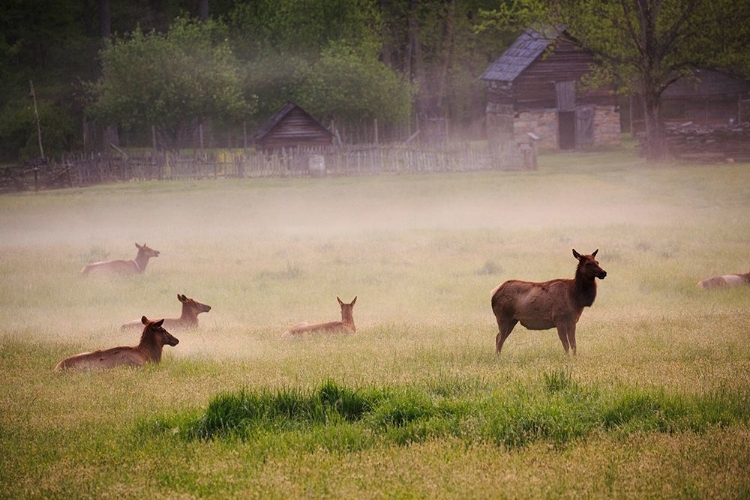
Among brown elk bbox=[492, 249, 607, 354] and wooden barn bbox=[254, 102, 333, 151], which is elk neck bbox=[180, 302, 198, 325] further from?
wooden barn bbox=[254, 102, 333, 151]

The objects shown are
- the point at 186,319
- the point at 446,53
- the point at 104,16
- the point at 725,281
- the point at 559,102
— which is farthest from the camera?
the point at 446,53

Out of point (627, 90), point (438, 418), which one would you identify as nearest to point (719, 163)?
point (627, 90)

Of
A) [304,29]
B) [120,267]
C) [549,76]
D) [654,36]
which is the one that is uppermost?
[304,29]

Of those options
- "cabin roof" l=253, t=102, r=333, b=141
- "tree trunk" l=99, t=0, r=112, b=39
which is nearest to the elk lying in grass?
"cabin roof" l=253, t=102, r=333, b=141

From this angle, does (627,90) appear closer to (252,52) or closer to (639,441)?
(252,52)

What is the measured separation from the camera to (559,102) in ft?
187

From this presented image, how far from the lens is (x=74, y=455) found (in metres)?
7.05

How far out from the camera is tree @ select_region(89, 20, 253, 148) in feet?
172

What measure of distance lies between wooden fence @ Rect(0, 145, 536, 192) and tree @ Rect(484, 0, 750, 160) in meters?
6.64

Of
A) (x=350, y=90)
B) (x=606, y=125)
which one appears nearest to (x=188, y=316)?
(x=350, y=90)

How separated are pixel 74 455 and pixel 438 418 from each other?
294 centimetres

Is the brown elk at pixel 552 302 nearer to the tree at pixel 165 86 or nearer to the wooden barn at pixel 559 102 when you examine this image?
the tree at pixel 165 86

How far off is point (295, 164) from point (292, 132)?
5.24 meters

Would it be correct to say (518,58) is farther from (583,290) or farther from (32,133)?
(583,290)
